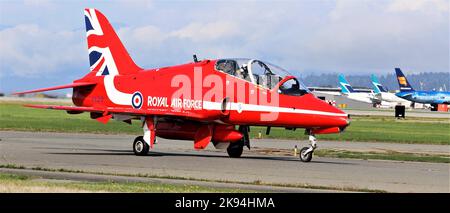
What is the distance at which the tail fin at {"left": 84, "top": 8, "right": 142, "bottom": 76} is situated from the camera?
109 ft

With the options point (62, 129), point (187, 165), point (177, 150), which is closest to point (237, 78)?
point (187, 165)

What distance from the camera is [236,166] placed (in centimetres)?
2569

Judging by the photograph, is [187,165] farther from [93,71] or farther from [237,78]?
[93,71]

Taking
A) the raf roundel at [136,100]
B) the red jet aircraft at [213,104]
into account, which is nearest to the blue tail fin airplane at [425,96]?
the red jet aircraft at [213,104]

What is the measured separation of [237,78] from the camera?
2872cm

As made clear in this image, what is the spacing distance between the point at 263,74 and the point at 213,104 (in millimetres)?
1933

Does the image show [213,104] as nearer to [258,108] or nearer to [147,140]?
[258,108]

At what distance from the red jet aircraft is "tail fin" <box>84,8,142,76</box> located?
0.45 m

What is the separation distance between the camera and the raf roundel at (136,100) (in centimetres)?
3120

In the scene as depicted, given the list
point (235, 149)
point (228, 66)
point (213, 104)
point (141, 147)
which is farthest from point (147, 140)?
point (228, 66)

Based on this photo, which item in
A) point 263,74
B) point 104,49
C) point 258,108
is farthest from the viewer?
point 104,49

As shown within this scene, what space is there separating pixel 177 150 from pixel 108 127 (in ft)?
69.8

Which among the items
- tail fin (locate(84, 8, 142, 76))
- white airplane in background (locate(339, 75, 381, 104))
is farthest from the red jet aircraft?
white airplane in background (locate(339, 75, 381, 104))
